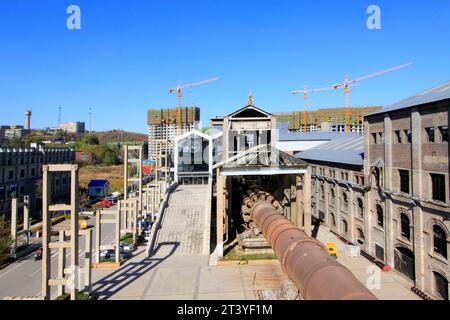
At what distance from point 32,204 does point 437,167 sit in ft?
175

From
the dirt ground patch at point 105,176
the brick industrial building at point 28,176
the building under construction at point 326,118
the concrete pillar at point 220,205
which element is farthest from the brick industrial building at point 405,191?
the building under construction at point 326,118

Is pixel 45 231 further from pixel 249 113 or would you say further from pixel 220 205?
pixel 249 113

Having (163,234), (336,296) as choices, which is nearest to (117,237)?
(163,234)

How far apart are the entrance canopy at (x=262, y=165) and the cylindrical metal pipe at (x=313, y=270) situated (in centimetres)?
1033

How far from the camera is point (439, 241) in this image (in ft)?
61.7

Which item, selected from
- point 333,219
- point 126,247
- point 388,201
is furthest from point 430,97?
point 126,247

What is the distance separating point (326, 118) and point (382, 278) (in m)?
108

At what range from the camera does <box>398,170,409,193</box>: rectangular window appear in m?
21.9

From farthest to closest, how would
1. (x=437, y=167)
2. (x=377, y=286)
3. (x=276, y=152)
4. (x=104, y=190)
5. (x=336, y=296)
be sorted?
(x=104, y=190)
(x=276, y=152)
(x=377, y=286)
(x=437, y=167)
(x=336, y=296)

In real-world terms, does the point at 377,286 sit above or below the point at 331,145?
below
